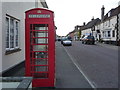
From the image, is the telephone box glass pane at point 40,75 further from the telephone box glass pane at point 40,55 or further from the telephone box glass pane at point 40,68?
the telephone box glass pane at point 40,55

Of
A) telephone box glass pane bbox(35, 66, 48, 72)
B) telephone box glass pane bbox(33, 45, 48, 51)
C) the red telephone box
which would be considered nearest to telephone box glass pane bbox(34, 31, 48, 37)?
the red telephone box

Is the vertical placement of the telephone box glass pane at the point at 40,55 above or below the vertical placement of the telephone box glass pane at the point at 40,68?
above

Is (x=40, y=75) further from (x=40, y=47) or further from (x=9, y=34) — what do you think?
(x=9, y=34)

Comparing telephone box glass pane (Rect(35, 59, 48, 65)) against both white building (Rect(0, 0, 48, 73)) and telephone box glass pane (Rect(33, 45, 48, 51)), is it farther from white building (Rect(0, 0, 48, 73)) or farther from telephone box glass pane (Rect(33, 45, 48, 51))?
white building (Rect(0, 0, 48, 73))

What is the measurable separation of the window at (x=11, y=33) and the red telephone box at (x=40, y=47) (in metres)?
2.36

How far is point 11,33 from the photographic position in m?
7.30

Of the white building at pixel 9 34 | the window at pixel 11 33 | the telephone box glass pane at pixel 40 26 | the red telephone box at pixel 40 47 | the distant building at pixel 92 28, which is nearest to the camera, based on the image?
the red telephone box at pixel 40 47

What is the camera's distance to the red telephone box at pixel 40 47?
180 inches

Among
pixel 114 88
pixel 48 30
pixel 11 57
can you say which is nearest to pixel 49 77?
pixel 48 30

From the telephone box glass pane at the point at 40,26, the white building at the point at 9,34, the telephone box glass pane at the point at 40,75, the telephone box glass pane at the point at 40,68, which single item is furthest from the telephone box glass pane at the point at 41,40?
the white building at the point at 9,34

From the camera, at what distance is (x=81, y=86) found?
16.5ft

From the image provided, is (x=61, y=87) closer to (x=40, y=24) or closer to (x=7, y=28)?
(x=40, y=24)

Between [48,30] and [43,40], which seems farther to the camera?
[43,40]

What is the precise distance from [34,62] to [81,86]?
72.5 inches
